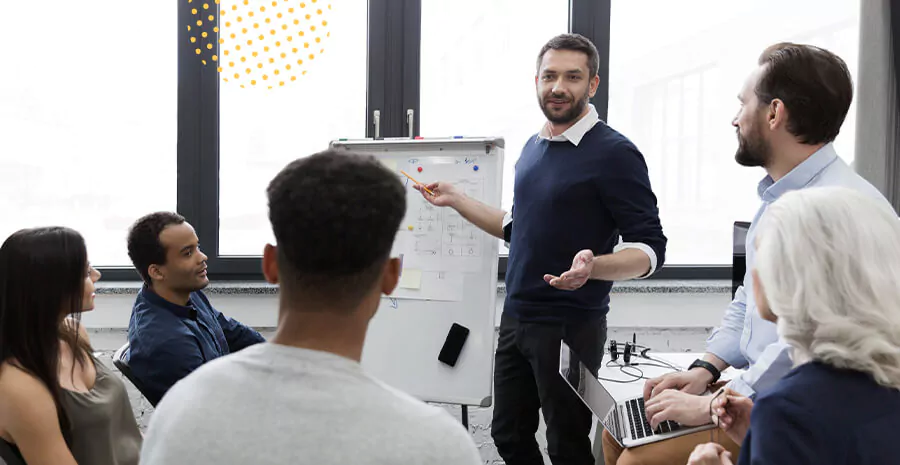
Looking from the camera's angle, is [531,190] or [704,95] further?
[704,95]

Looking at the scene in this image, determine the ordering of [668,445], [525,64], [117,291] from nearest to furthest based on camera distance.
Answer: [668,445] → [117,291] → [525,64]

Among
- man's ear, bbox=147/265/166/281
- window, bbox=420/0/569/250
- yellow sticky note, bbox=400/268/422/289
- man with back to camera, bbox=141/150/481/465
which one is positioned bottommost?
yellow sticky note, bbox=400/268/422/289

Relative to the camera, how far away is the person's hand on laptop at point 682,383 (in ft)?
5.98

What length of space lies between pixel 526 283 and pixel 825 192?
4.09ft

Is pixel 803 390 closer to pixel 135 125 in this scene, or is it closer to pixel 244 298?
pixel 244 298

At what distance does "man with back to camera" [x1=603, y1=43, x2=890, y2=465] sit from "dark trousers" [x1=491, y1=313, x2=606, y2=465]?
0.52 meters

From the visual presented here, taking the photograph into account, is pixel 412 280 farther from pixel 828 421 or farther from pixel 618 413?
pixel 828 421

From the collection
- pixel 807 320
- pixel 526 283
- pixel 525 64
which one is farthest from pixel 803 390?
pixel 525 64

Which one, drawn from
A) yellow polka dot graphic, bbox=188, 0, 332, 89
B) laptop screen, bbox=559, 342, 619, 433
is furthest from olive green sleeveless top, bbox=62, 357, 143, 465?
yellow polka dot graphic, bbox=188, 0, 332, 89

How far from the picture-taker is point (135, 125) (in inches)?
130

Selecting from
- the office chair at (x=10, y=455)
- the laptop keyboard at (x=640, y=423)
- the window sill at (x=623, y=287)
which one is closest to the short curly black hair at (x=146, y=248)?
the office chair at (x=10, y=455)

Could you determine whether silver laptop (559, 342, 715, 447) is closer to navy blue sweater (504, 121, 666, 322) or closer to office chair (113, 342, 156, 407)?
navy blue sweater (504, 121, 666, 322)

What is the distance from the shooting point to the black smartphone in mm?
2762

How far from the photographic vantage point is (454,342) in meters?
2.76
